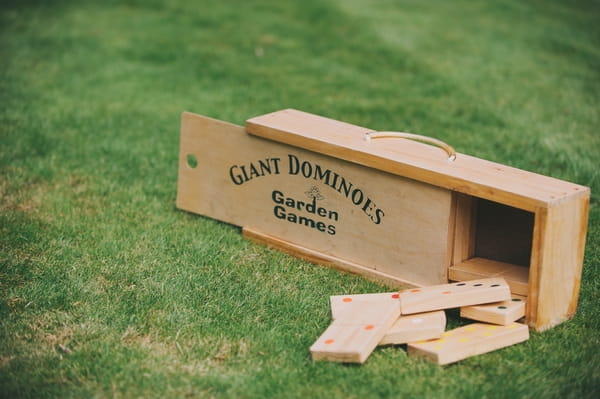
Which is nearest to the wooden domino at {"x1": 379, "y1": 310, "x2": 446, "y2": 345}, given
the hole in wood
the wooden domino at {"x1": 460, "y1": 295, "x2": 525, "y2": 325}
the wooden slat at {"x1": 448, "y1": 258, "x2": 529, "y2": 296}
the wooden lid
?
the wooden domino at {"x1": 460, "y1": 295, "x2": 525, "y2": 325}

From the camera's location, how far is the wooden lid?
3.04 metres

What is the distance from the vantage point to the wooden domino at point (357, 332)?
2777mm

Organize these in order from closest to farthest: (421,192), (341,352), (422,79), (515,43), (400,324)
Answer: (341,352)
(400,324)
(421,192)
(422,79)
(515,43)

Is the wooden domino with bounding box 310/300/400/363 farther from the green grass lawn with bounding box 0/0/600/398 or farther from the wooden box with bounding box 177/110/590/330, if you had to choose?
the wooden box with bounding box 177/110/590/330

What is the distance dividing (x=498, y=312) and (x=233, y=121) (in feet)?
10.4

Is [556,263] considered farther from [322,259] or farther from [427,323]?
[322,259]

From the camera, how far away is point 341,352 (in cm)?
277

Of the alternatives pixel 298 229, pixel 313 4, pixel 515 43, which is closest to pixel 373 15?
pixel 313 4

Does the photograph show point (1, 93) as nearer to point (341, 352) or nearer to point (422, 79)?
point (422, 79)

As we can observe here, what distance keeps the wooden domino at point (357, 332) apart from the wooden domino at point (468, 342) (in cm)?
15

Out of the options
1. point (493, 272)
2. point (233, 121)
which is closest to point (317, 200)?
point (493, 272)

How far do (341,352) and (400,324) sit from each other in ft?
1.04

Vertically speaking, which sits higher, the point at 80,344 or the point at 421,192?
the point at 421,192

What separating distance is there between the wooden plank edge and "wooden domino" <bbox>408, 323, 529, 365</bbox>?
468 millimetres
